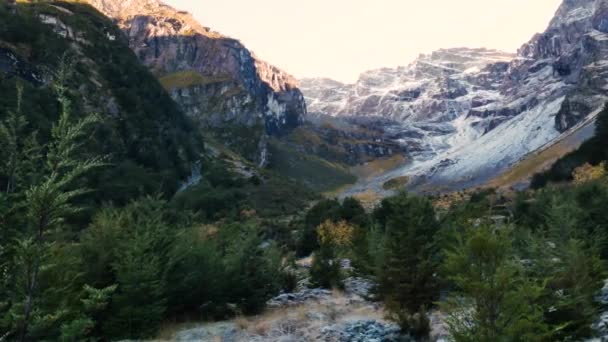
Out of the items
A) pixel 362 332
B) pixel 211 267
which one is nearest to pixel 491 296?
pixel 362 332

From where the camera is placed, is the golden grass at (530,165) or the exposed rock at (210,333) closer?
the exposed rock at (210,333)

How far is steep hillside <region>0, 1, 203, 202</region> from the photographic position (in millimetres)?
96438

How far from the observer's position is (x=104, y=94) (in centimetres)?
12538

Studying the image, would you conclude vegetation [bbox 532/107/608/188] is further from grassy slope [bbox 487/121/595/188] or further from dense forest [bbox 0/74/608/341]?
dense forest [bbox 0/74/608/341]

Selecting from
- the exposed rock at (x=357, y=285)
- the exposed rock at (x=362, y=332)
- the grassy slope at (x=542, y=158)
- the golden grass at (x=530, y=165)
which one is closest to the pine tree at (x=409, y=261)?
the exposed rock at (x=362, y=332)

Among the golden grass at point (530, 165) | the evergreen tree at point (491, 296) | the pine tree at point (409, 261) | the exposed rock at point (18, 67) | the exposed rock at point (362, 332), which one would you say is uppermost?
the exposed rock at point (18, 67)

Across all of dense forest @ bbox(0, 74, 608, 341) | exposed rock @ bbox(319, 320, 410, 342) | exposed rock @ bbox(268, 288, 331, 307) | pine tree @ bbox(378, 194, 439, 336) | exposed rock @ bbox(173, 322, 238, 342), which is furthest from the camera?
exposed rock @ bbox(268, 288, 331, 307)

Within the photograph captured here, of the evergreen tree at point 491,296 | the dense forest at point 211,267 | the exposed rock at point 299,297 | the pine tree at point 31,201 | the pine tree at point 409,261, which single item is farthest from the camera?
the exposed rock at point 299,297

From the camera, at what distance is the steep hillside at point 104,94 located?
9644cm

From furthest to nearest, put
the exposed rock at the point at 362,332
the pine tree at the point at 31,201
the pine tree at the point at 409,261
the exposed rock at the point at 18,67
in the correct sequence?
the exposed rock at the point at 18,67
the pine tree at the point at 409,261
the exposed rock at the point at 362,332
the pine tree at the point at 31,201

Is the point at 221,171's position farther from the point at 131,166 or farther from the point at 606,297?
the point at 606,297

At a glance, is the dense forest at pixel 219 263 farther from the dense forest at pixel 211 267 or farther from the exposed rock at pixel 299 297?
the exposed rock at pixel 299 297

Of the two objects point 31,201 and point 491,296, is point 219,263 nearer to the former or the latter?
point 31,201

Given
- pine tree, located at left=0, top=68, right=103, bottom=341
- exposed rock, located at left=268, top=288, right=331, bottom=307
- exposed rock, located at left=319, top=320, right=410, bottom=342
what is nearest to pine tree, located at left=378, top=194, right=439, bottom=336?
exposed rock, located at left=319, top=320, right=410, bottom=342
